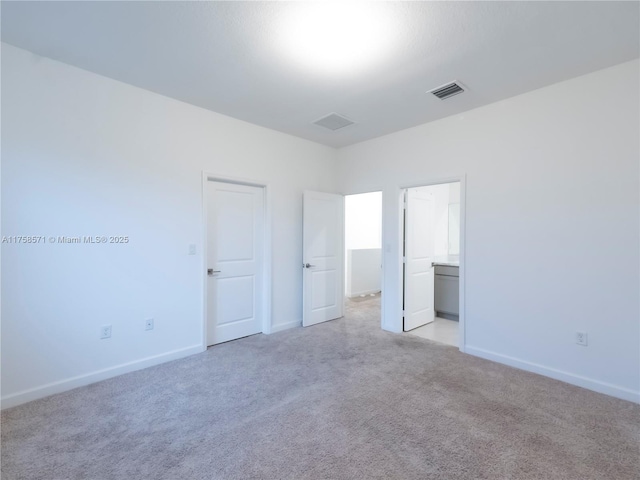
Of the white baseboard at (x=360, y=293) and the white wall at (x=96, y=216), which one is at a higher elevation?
the white wall at (x=96, y=216)

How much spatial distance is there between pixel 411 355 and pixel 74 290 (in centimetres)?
334

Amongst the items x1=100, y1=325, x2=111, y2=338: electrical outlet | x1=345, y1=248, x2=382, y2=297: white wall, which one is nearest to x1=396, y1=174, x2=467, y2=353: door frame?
x1=345, y1=248, x2=382, y2=297: white wall

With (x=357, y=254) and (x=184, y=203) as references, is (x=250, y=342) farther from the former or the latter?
(x=357, y=254)

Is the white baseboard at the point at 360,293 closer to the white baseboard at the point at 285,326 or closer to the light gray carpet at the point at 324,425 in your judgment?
the white baseboard at the point at 285,326

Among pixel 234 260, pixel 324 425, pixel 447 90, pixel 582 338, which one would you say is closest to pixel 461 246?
pixel 582 338

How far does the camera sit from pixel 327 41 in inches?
86.7

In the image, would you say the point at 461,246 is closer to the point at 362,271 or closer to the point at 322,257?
the point at 322,257

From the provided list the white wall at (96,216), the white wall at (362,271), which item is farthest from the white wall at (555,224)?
the white wall at (362,271)

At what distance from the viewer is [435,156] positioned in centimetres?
368

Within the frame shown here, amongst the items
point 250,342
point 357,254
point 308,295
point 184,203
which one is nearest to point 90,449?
point 250,342

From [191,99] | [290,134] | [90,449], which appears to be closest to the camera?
[90,449]

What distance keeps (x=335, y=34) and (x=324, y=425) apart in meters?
2.75

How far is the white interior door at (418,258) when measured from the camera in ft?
13.6

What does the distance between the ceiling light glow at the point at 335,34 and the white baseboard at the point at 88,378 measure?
3.09 meters
